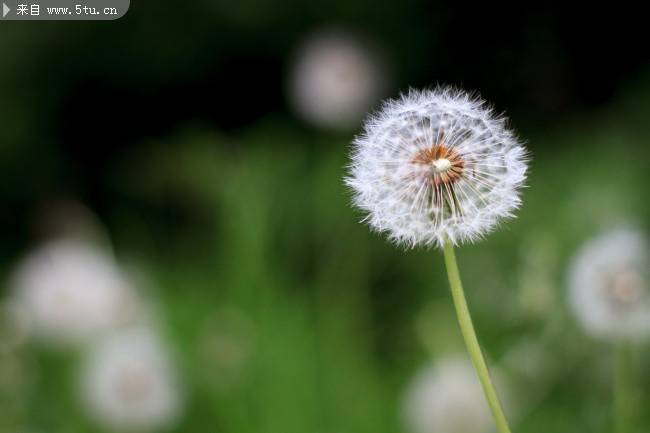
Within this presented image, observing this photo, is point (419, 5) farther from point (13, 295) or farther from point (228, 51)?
point (13, 295)

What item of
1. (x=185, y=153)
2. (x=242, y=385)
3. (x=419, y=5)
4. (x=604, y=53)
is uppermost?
(x=419, y=5)

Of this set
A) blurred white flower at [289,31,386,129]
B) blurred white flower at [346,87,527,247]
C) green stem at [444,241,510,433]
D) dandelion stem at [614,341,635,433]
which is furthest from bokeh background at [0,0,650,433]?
green stem at [444,241,510,433]

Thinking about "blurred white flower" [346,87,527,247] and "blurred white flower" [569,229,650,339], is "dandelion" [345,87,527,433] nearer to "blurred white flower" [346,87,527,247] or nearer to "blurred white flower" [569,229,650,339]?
"blurred white flower" [346,87,527,247]

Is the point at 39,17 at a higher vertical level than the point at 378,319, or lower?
higher

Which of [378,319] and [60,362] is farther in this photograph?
[378,319]

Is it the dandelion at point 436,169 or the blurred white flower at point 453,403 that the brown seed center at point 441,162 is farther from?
the blurred white flower at point 453,403

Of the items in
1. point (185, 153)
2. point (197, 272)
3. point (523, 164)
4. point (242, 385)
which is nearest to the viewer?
point (523, 164)

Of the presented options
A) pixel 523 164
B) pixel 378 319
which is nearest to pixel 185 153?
pixel 378 319
